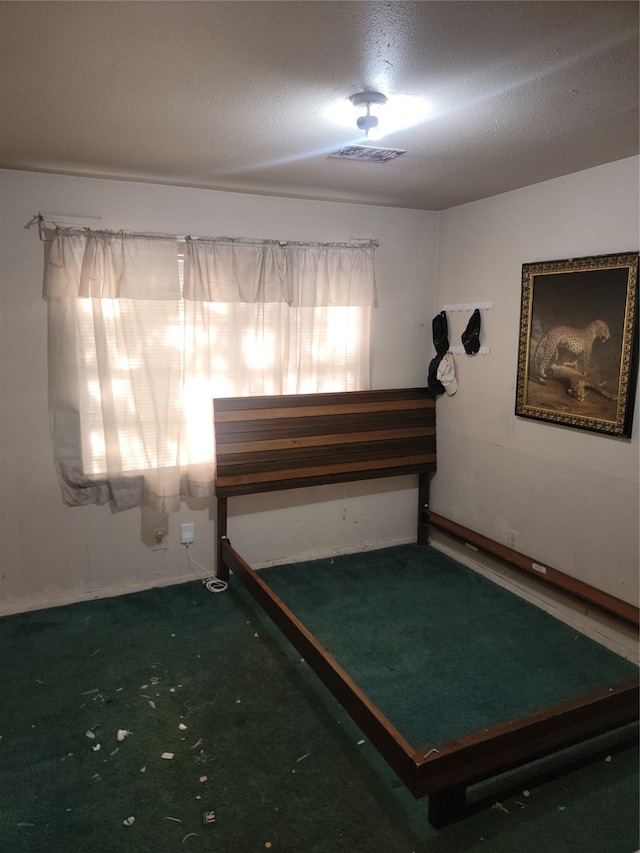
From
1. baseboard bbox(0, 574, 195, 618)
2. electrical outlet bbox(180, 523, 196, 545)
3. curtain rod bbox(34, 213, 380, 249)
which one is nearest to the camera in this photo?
curtain rod bbox(34, 213, 380, 249)

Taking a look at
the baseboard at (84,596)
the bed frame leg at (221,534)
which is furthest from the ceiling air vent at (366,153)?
the baseboard at (84,596)

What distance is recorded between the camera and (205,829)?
2.01 metres

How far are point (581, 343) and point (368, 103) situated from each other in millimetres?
1852

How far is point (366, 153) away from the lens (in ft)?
9.09

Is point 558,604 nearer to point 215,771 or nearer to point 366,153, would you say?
point 215,771

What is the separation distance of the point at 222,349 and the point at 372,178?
55.4 inches

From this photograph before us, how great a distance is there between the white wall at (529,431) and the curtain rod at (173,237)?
31.0 inches

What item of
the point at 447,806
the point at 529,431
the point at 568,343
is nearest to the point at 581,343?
the point at 568,343

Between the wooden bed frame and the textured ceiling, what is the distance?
1565mm

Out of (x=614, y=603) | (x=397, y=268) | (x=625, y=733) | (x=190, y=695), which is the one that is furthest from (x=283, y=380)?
(x=625, y=733)

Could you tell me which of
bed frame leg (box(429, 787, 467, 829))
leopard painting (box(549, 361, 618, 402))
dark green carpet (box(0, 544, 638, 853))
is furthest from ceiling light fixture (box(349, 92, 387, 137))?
dark green carpet (box(0, 544, 638, 853))

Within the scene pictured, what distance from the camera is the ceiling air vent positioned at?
269cm

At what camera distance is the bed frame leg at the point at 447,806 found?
195cm

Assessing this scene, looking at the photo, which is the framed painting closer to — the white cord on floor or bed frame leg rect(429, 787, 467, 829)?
bed frame leg rect(429, 787, 467, 829)
